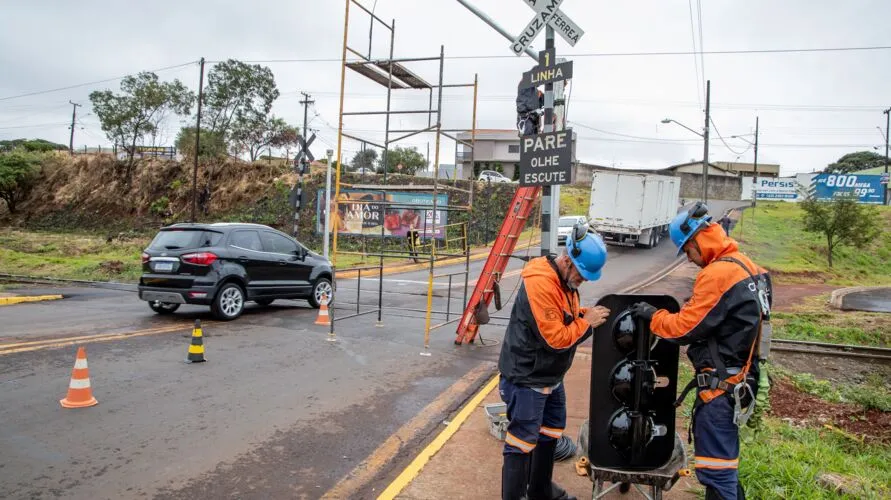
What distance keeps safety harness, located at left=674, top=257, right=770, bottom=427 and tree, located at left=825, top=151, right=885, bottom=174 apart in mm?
96974

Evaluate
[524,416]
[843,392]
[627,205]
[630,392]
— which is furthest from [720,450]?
[627,205]

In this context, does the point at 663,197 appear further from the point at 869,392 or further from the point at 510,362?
the point at 510,362

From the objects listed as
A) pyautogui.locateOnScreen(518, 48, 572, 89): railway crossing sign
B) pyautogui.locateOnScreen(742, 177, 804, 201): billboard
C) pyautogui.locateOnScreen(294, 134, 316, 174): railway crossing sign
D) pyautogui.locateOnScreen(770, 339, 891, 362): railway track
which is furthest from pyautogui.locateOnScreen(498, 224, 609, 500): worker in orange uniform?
pyautogui.locateOnScreen(742, 177, 804, 201): billboard

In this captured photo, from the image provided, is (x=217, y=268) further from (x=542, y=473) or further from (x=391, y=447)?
(x=542, y=473)

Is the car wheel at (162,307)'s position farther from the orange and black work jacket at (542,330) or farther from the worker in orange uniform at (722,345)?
the worker in orange uniform at (722,345)

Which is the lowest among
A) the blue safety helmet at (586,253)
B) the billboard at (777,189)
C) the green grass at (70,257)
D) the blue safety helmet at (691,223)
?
the green grass at (70,257)

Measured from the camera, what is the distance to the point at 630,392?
3.33 metres

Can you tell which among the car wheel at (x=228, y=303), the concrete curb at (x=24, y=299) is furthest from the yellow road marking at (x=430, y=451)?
the concrete curb at (x=24, y=299)

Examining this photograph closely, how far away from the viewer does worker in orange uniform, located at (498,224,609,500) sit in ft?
11.2

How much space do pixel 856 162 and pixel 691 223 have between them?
102 meters

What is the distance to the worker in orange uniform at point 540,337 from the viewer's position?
3.42 m

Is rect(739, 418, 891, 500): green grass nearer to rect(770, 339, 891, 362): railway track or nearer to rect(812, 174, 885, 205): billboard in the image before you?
rect(770, 339, 891, 362): railway track

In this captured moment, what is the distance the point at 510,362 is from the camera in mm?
3600

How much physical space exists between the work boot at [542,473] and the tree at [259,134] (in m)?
42.3
